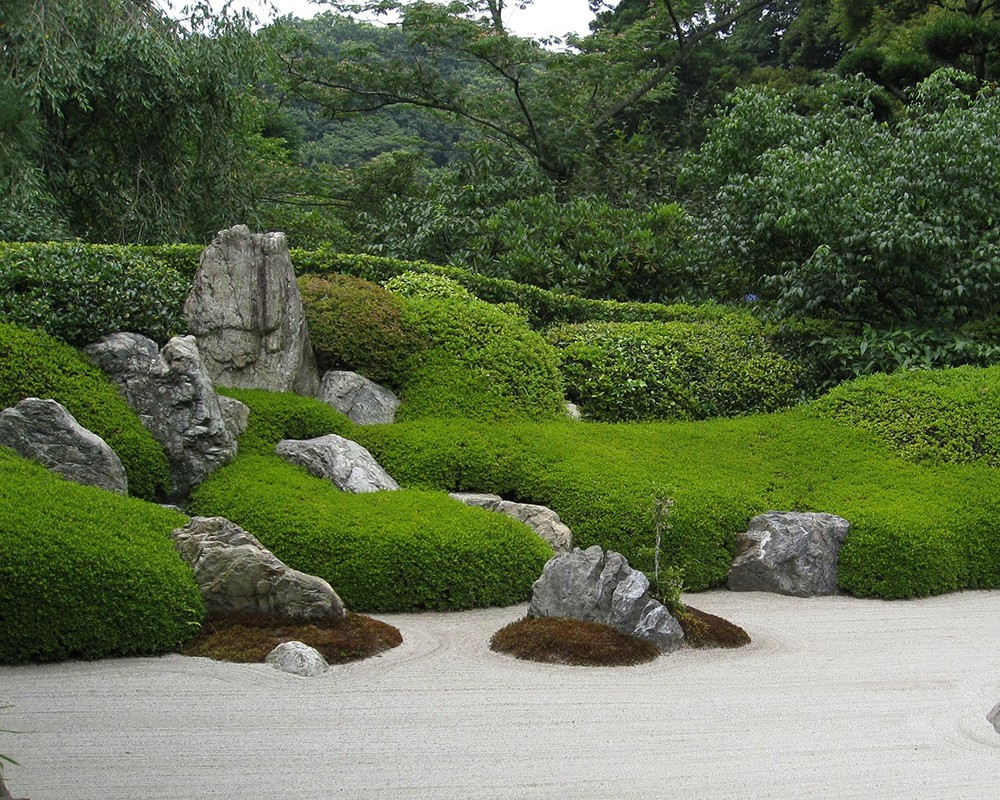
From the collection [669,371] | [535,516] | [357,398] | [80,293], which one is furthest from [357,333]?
[669,371]

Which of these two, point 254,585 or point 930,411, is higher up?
point 930,411

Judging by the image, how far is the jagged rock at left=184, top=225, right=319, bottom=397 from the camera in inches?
391

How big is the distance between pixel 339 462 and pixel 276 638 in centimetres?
271

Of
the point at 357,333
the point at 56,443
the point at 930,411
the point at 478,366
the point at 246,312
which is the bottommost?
the point at 56,443

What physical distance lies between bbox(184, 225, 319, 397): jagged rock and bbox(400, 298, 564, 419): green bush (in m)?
1.29

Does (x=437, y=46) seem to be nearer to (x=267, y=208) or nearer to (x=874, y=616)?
(x=267, y=208)

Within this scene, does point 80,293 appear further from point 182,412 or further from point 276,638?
point 276,638

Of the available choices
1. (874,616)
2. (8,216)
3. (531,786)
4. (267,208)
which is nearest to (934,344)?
(874,616)

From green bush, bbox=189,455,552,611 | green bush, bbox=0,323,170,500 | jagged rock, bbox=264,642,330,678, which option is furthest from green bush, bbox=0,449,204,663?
green bush, bbox=0,323,170,500

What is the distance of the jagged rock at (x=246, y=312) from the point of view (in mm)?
9922

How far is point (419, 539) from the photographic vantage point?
7.46 metres

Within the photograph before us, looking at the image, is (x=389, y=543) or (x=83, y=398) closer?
(x=389, y=543)

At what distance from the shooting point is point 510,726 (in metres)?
4.99

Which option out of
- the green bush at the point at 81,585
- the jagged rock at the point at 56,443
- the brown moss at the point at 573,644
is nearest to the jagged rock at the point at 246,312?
the jagged rock at the point at 56,443
